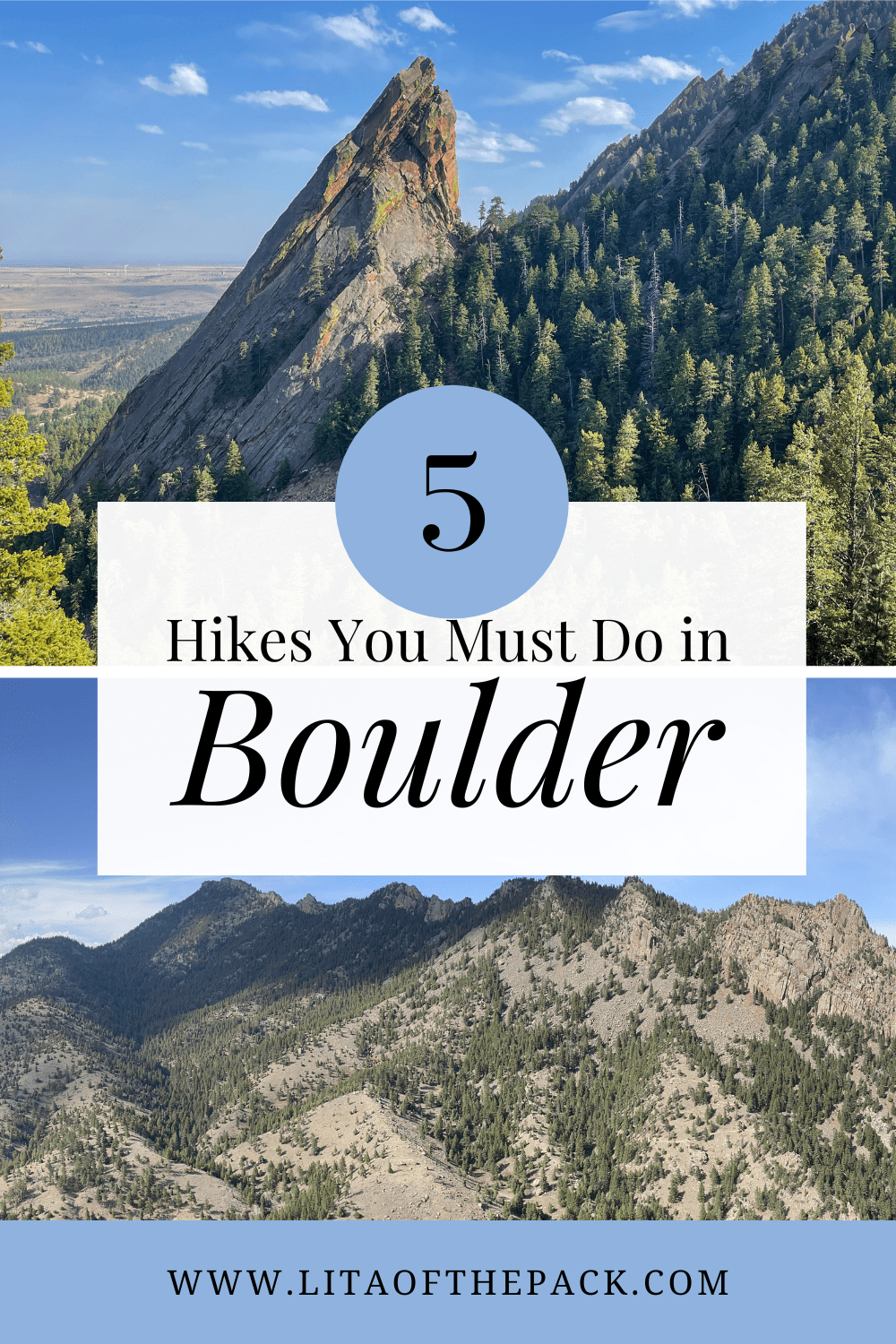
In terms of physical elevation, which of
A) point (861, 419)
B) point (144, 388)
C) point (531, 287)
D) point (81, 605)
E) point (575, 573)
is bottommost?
point (81, 605)

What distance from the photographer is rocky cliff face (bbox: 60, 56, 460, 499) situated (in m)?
90.8

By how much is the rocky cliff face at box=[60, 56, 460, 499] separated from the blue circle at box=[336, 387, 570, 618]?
7938cm

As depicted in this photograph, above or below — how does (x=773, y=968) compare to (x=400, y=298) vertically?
below

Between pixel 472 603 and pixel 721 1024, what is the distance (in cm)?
363

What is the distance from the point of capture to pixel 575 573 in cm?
2291

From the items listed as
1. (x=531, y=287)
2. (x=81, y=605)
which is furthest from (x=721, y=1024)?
(x=531, y=287)

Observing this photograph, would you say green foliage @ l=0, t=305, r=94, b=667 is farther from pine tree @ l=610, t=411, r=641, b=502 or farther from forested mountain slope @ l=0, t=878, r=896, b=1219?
pine tree @ l=610, t=411, r=641, b=502

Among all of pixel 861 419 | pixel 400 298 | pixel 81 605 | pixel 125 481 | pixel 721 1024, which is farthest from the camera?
pixel 400 298

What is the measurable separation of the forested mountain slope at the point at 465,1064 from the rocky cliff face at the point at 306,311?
263ft

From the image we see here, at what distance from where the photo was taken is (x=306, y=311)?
100 meters

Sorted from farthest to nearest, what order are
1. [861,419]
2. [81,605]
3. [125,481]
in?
[125,481] < [81,605] < [861,419]

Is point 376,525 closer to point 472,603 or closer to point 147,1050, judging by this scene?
point 472,603
